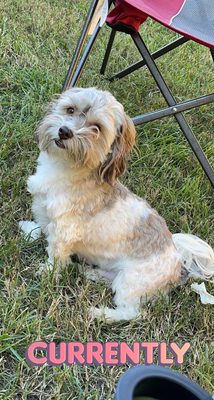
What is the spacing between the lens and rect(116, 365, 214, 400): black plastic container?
1240 mm

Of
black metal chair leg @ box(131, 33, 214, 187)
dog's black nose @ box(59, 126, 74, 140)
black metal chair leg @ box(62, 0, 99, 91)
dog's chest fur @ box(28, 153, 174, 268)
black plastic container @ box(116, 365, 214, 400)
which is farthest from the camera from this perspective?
black metal chair leg @ box(62, 0, 99, 91)

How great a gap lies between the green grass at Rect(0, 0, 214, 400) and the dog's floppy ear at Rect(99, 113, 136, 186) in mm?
420

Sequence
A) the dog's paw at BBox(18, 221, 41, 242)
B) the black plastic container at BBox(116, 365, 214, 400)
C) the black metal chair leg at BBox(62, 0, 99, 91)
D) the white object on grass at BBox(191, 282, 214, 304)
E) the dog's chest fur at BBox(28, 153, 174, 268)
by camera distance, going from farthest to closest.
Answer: the black metal chair leg at BBox(62, 0, 99, 91) → the dog's paw at BBox(18, 221, 41, 242) → the white object on grass at BBox(191, 282, 214, 304) → the dog's chest fur at BBox(28, 153, 174, 268) → the black plastic container at BBox(116, 365, 214, 400)

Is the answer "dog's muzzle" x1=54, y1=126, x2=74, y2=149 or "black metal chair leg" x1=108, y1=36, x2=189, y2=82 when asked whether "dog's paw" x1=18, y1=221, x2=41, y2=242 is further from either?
"black metal chair leg" x1=108, y1=36, x2=189, y2=82

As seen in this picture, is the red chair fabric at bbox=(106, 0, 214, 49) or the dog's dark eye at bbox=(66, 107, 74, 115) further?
the red chair fabric at bbox=(106, 0, 214, 49)

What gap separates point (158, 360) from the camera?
1.89m

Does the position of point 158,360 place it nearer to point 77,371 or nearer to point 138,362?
point 138,362

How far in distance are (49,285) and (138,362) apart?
1.35 feet

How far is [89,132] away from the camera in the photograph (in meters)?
1.81

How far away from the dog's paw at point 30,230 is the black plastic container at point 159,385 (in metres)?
1.03

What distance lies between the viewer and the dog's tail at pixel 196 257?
2.12m

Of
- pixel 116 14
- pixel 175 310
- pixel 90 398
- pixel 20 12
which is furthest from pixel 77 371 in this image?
pixel 20 12

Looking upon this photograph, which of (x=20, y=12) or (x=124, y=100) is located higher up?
(x=20, y=12)

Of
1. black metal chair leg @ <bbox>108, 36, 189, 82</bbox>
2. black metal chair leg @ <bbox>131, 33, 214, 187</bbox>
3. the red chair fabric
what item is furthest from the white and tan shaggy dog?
black metal chair leg @ <bbox>108, 36, 189, 82</bbox>
